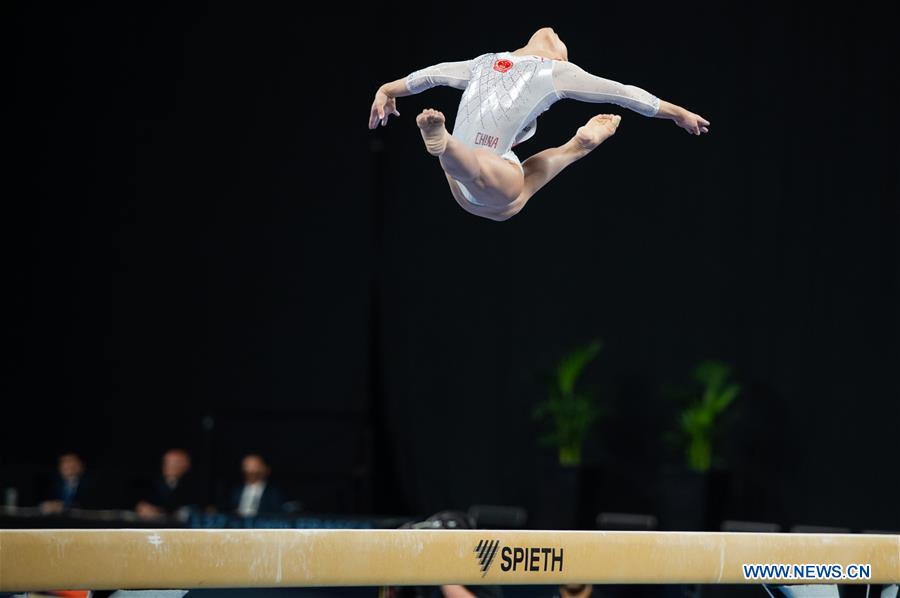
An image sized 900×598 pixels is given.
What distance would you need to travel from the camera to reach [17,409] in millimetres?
14180

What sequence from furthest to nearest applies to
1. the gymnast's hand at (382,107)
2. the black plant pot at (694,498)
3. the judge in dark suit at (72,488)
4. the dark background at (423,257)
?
the judge in dark suit at (72,488) → the dark background at (423,257) → the black plant pot at (694,498) → the gymnast's hand at (382,107)

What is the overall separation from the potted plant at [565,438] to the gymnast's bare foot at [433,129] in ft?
21.7

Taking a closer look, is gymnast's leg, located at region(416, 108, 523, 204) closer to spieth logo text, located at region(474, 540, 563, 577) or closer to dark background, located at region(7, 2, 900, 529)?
spieth logo text, located at region(474, 540, 563, 577)

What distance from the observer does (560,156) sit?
4.89 meters

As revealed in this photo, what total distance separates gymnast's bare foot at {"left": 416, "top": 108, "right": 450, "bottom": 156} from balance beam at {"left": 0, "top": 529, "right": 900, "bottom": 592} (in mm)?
1237

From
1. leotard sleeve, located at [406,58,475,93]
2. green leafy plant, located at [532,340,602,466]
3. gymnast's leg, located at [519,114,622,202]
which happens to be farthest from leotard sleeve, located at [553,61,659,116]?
green leafy plant, located at [532,340,602,466]

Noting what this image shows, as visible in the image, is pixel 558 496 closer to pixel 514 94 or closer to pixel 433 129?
pixel 514 94

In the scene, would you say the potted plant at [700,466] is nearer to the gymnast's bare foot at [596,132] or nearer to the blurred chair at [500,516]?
the blurred chair at [500,516]

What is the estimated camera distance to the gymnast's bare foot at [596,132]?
4918mm

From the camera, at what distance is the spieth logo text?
4.01m

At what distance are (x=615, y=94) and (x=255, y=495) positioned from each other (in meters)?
7.25

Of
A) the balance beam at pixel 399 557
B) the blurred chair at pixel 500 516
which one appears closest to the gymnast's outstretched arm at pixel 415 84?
the balance beam at pixel 399 557

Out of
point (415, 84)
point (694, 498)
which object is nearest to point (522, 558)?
point (415, 84)

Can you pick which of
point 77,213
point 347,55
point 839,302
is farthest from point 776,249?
point 77,213
